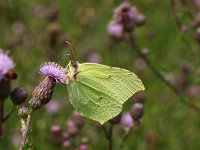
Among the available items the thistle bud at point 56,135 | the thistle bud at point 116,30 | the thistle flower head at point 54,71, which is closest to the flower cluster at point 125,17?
the thistle bud at point 116,30

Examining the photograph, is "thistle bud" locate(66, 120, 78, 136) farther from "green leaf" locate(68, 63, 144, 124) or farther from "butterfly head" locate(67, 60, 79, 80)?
"butterfly head" locate(67, 60, 79, 80)

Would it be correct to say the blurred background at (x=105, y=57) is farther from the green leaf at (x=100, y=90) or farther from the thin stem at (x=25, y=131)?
the thin stem at (x=25, y=131)

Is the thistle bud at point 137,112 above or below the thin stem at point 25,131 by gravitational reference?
below

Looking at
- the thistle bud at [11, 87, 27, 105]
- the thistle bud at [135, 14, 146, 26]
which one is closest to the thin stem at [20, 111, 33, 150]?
the thistle bud at [11, 87, 27, 105]

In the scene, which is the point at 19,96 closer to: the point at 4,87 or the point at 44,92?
the point at 4,87

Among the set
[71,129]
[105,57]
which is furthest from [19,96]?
[105,57]
